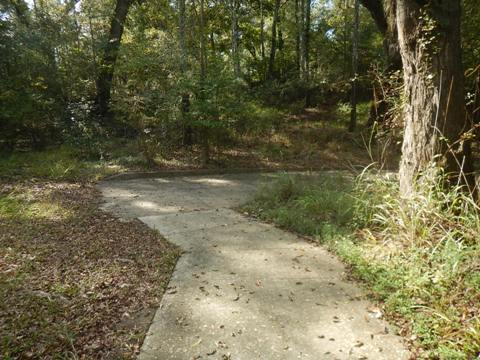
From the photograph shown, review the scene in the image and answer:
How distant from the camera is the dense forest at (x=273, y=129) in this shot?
288 cm

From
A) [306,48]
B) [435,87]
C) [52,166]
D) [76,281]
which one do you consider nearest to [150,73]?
[52,166]

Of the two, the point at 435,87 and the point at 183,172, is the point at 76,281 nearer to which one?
the point at 435,87

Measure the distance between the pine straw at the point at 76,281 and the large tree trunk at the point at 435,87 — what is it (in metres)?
2.96

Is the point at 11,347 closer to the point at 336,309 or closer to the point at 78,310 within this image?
the point at 78,310

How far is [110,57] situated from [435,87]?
1075cm

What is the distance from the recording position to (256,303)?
286 cm

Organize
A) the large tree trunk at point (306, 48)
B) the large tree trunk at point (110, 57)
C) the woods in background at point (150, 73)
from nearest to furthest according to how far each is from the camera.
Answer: the woods in background at point (150, 73), the large tree trunk at point (110, 57), the large tree trunk at point (306, 48)

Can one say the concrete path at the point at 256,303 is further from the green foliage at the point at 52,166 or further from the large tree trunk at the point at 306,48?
the large tree trunk at the point at 306,48

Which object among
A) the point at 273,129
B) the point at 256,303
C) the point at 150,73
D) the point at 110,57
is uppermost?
the point at 110,57

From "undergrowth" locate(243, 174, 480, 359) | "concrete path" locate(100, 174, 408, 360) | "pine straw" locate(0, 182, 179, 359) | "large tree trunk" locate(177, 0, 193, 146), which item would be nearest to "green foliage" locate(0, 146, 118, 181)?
"large tree trunk" locate(177, 0, 193, 146)

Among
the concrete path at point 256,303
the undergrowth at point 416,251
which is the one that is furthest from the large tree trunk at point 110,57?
the undergrowth at point 416,251

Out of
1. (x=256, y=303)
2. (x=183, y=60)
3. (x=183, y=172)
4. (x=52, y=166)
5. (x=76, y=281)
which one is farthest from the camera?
(x=183, y=60)

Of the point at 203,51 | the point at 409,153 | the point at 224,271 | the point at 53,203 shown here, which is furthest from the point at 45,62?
the point at 409,153

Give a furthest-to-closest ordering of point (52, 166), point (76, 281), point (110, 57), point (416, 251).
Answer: point (110, 57) → point (52, 166) → point (76, 281) → point (416, 251)
